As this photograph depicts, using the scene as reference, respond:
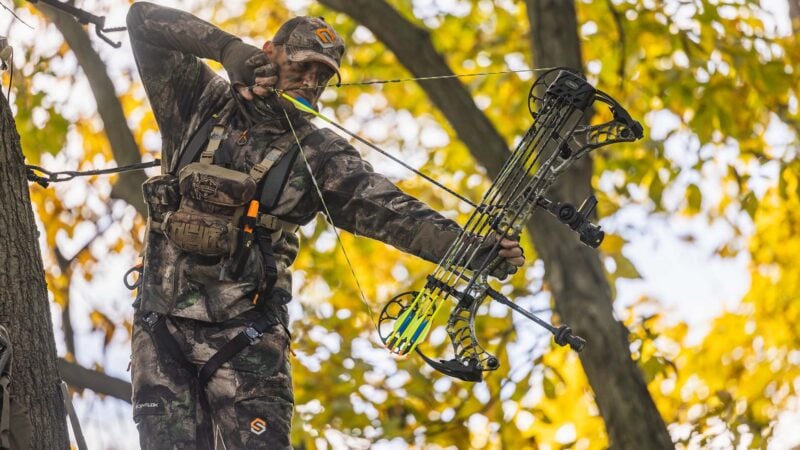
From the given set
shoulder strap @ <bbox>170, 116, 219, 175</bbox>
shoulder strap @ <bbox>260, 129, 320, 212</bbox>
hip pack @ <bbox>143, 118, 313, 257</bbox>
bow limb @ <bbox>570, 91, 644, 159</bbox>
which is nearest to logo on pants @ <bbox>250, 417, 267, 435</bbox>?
hip pack @ <bbox>143, 118, 313, 257</bbox>

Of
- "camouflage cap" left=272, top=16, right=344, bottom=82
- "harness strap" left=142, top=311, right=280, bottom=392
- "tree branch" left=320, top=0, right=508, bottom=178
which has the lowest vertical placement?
"harness strap" left=142, top=311, right=280, bottom=392

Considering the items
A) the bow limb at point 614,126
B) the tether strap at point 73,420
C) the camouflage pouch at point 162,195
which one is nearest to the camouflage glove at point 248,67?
the camouflage pouch at point 162,195

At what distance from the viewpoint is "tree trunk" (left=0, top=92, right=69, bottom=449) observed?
4367 millimetres

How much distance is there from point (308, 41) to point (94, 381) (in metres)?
3.35

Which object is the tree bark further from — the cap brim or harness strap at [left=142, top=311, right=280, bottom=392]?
harness strap at [left=142, top=311, right=280, bottom=392]

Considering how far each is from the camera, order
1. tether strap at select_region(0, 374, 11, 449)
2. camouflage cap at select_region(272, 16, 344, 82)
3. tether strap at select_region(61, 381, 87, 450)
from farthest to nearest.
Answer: camouflage cap at select_region(272, 16, 344, 82), tether strap at select_region(61, 381, 87, 450), tether strap at select_region(0, 374, 11, 449)

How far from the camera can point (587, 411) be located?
13.2m

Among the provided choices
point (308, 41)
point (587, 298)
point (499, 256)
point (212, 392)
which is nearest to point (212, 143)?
point (308, 41)

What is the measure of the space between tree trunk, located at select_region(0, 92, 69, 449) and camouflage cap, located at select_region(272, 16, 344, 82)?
46.5 inches

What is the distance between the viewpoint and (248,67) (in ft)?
16.6

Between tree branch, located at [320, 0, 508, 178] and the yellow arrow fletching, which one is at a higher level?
tree branch, located at [320, 0, 508, 178]

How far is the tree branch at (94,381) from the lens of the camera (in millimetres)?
7613

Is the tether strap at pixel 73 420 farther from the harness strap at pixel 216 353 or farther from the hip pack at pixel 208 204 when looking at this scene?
the hip pack at pixel 208 204

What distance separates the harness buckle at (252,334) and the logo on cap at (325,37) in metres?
1.21
